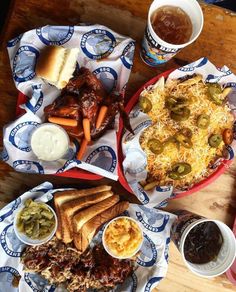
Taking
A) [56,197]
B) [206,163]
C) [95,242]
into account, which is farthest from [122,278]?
[206,163]

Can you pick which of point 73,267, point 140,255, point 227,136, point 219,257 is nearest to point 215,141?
point 227,136

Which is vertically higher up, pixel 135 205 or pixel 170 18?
pixel 170 18

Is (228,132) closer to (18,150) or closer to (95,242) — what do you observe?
(95,242)

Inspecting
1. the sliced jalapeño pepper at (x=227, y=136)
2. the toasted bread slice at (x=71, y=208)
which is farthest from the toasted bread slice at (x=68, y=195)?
the sliced jalapeño pepper at (x=227, y=136)

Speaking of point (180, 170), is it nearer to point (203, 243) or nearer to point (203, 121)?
point (203, 121)

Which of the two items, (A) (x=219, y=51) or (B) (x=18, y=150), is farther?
(A) (x=219, y=51)

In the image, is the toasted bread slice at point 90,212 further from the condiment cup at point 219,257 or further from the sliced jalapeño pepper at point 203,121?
the sliced jalapeño pepper at point 203,121

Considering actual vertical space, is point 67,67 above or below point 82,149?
above
